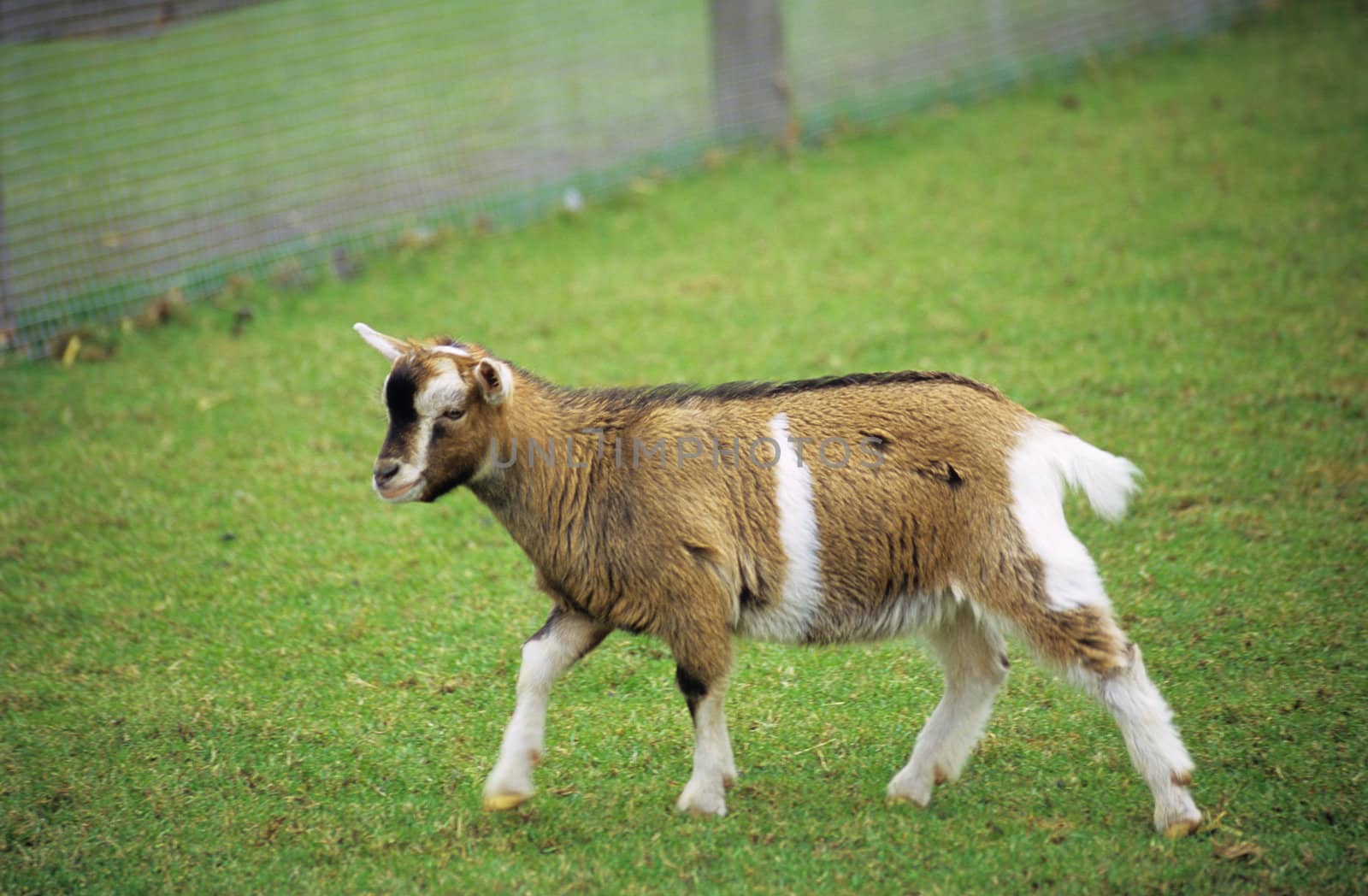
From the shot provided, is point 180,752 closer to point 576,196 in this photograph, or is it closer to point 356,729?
point 356,729

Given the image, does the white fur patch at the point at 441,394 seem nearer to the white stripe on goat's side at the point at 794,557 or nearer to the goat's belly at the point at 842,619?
the white stripe on goat's side at the point at 794,557

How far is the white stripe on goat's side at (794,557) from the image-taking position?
199 inches

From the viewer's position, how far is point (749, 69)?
44.7 feet

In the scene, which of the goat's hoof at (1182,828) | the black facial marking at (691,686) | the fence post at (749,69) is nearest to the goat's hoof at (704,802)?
the black facial marking at (691,686)

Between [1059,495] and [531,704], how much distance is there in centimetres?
218

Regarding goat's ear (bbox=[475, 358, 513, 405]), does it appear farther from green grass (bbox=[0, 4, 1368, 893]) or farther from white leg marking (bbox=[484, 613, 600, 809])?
green grass (bbox=[0, 4, 1368, 893])

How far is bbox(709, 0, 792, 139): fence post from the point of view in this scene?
44.2 feet

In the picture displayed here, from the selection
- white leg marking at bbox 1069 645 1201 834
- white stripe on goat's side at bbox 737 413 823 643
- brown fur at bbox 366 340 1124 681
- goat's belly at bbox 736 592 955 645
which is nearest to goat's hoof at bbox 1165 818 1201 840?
white leg marking at bbox 1069 645 1201 834

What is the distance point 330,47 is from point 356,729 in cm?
800

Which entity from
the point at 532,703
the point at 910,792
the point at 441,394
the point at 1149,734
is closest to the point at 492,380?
the point at 441,394

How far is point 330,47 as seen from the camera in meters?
12.0

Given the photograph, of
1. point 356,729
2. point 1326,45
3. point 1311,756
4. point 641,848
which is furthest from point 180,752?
point 1326,45

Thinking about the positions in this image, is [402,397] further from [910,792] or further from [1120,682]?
[1120,682]

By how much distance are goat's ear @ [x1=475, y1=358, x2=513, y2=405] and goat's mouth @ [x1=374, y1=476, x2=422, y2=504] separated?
0.41 metres
